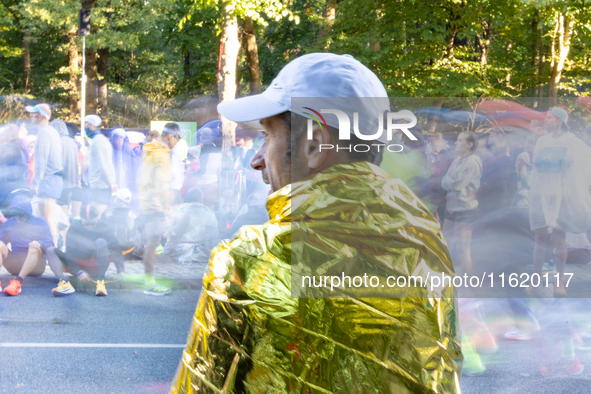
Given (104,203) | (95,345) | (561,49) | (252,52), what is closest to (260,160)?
(95,345)

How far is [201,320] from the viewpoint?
0.86 meters

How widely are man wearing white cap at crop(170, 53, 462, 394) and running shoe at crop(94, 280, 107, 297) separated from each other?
512 centimetres

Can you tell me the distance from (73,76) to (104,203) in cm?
1457

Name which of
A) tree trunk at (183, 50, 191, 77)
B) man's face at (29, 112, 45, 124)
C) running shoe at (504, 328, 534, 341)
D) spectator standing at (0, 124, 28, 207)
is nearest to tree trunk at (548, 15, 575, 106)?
running shoe at (504, 328, 534, 341)

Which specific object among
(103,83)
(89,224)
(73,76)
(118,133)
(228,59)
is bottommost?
(89,224)

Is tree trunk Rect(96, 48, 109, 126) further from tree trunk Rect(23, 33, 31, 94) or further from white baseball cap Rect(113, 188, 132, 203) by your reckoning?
white baseball cap Rect(113, 188, 132, 203)

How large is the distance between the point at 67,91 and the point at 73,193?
15.0 metres

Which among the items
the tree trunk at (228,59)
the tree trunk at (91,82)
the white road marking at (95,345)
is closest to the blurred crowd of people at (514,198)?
the white road marking at (95,345)

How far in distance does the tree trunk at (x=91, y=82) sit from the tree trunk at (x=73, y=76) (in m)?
0.52

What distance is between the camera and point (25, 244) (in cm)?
566

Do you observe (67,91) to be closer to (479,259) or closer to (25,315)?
(25,315)

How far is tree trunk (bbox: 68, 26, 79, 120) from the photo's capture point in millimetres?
18500

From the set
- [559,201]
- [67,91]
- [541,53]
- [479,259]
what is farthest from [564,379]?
[67,91]

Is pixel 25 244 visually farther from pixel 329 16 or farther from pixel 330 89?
pixel 329 16
